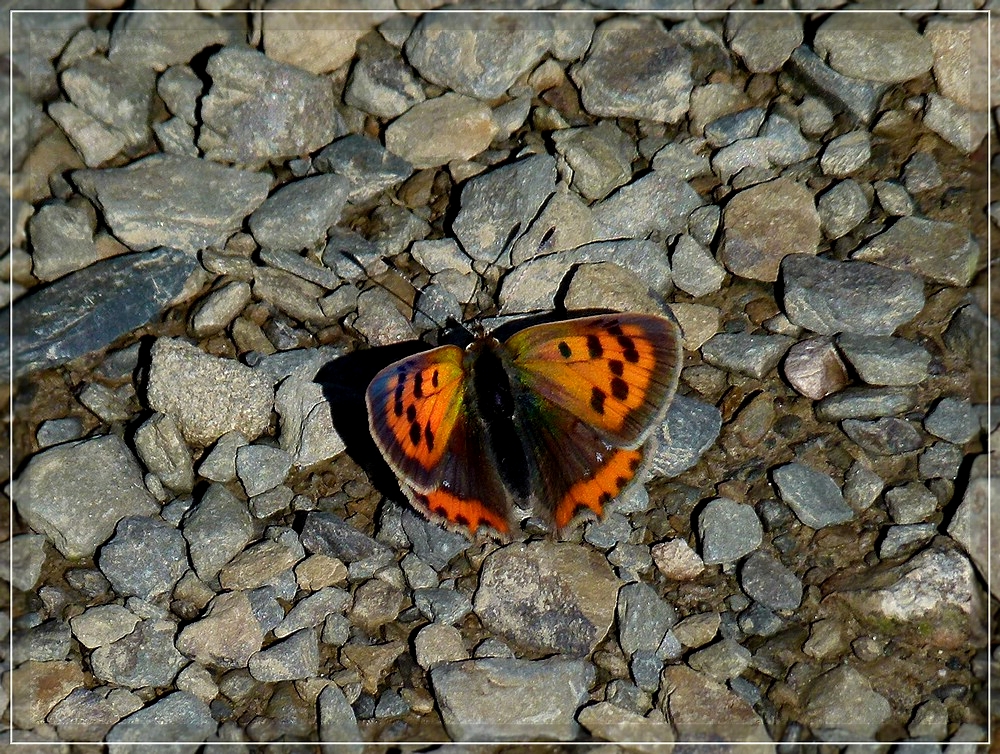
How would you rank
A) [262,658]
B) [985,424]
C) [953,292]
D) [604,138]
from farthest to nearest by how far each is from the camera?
1. [604,138]
2. [953,292]
3. [985,424]
4. [262,658]

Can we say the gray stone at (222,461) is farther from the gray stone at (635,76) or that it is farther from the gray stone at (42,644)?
the gray stone at (635,76)

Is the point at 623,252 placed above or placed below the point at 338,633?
above

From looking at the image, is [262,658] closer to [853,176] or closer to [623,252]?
[623,252]

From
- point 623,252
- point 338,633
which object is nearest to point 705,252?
point 623,252

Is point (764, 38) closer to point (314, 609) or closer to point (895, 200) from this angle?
point (895, 200)

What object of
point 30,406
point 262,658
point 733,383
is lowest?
point 262,658

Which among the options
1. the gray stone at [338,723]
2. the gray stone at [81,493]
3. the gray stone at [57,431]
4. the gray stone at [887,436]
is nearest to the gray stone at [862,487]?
the gray stone at [887,436]

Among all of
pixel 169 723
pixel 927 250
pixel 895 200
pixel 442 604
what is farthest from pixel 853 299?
pixel 169 723
